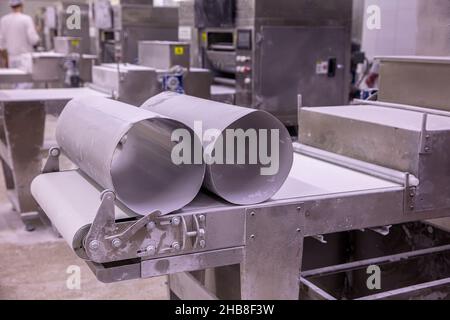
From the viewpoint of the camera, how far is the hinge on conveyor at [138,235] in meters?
1.11

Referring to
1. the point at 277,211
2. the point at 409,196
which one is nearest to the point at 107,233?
the point at 277,211

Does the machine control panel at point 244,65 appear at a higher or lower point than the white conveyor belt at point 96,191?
higher

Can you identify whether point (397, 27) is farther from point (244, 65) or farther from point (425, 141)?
point (425, 141)

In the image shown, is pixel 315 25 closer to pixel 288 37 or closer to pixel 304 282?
pixel 288 37

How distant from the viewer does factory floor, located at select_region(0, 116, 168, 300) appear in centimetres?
252

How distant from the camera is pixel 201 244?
121 centimetres

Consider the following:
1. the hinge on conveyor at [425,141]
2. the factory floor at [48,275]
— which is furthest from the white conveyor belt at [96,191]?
the factory floor at [48,275]

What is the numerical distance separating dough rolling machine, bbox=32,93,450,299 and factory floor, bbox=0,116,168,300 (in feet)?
2.92

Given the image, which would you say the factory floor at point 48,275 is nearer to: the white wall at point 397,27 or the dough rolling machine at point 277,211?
the dough rolling machine at point 277,211

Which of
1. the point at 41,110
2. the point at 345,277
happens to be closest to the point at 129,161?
the point at 345,277

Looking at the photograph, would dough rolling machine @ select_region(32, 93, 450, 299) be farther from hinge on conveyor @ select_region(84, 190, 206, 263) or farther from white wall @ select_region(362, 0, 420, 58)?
white wall @ select_region(362, 0, 420, 58)

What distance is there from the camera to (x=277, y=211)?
4.24 ft

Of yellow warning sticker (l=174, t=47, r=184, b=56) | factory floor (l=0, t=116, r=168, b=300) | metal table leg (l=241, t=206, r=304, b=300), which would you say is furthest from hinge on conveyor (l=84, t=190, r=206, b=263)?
yellow warning sticker (l=174, t=47, r=184, b=56)

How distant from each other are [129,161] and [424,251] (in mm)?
1078
